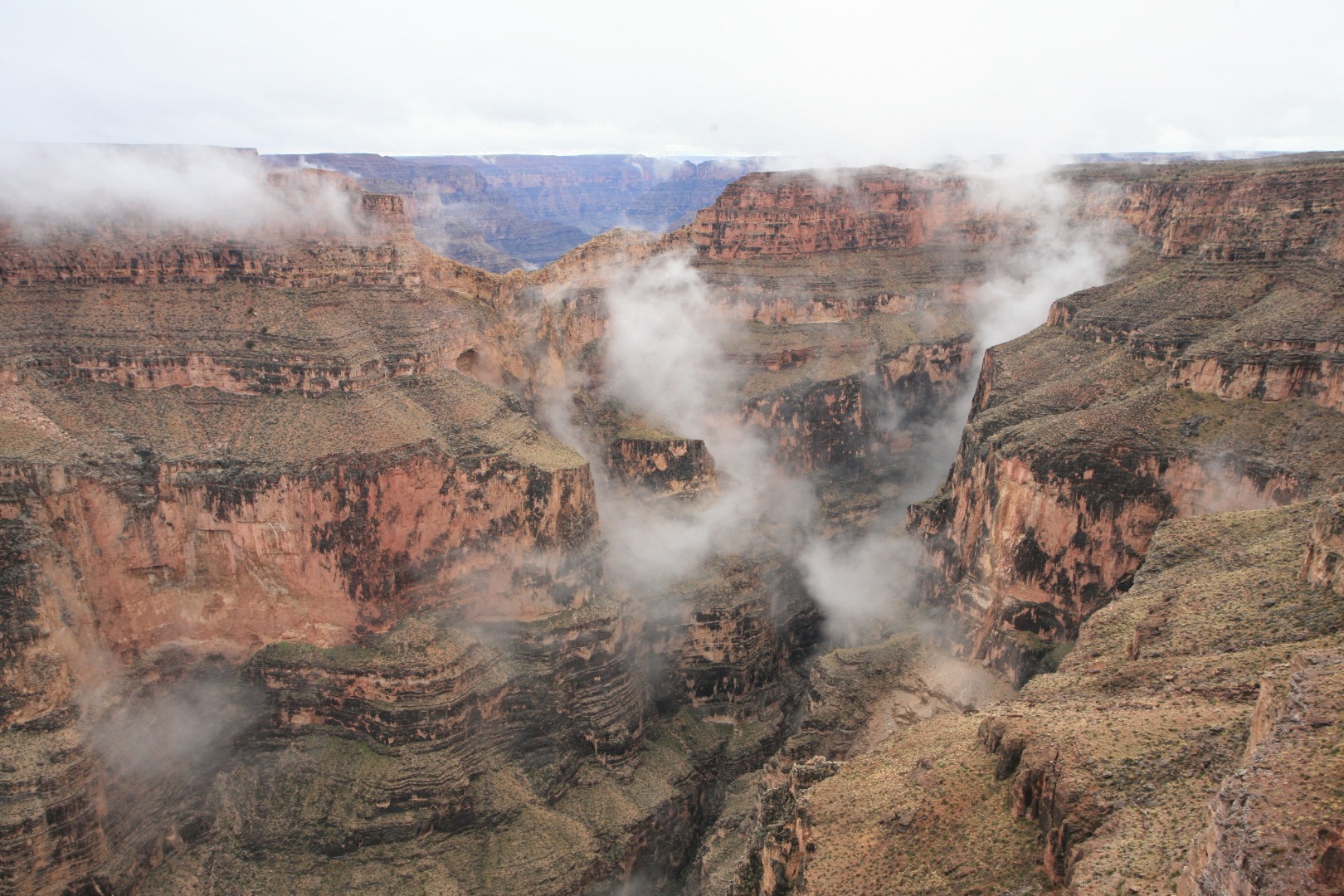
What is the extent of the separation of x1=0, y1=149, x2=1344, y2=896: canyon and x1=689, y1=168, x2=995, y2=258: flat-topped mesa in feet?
60.5

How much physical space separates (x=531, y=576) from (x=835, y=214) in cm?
3846

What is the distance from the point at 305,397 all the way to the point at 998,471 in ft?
93.8

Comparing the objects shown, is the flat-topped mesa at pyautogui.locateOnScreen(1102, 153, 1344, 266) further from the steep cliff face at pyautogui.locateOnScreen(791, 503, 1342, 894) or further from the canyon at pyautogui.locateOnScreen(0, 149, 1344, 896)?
the steep cliff face at pyautogui.locateOnScreen(791, 503, 1342, 894)

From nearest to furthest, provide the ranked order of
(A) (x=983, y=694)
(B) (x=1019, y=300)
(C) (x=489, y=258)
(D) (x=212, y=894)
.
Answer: (D) (x=212, y=894), (A) (x=983, y=694), (B) (x=1019, y=300), (C) (x=489, y=258)

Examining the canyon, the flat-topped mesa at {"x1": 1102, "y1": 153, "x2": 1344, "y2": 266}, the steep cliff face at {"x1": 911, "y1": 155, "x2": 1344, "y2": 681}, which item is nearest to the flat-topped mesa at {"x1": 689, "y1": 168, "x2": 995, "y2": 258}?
the canyon

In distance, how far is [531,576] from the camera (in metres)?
38.6

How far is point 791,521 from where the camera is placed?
172 feet

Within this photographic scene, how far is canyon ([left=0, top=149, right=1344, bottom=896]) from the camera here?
25328 mm

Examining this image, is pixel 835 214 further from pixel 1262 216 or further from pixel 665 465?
pixel 1262 216

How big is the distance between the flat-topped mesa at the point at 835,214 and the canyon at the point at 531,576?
60.5 ft

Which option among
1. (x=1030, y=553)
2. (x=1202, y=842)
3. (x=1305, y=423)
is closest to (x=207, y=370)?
(x=1030, y=553)

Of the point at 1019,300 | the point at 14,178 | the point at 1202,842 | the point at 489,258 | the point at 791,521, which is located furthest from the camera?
the point at 489,258

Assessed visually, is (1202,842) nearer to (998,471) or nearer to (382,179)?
(998,471)

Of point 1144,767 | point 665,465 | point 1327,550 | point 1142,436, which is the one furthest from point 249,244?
point 1327,550
